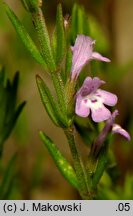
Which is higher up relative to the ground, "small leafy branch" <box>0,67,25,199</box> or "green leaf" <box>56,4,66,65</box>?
"green leaf" <box>56,4,66,65</box>

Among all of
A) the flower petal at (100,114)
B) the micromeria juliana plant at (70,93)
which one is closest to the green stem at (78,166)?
the micromeria juliana plant at (70,93)

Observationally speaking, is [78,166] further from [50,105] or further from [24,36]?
[24,36]

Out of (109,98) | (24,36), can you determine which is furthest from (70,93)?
(24,36)

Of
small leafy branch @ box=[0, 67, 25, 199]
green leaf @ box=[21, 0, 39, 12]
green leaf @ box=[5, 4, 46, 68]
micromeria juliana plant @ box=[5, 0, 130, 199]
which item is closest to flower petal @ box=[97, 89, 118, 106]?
micromeria juliana plant @ box=[5, 0, 130, 199]

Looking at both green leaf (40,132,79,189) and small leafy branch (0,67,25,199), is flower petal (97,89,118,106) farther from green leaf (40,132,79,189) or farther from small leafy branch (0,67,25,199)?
small leafy branch (0,67,25,199)

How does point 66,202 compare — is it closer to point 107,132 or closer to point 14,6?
point 107,132
